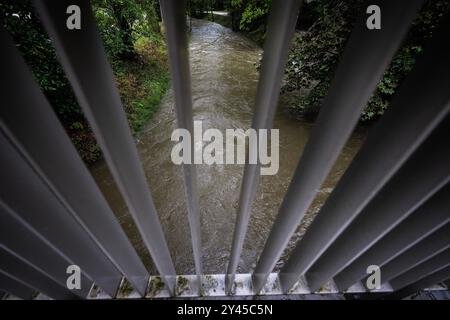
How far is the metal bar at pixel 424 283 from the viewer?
161 centimetres

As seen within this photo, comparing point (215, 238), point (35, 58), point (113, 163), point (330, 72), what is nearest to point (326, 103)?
point (113, 163)

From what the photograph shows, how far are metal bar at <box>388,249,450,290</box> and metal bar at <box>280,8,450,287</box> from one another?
3.12 feet

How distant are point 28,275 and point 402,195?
218cm

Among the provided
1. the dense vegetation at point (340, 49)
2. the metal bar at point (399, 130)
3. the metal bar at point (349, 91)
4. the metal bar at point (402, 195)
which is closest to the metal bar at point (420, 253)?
the metal bar at point (402, 195)

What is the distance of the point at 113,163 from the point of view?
0.82 meters

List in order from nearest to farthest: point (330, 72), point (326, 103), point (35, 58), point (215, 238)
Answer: point (326, 103)
point (215, 238)
point (35, 58)
point (330, 72)

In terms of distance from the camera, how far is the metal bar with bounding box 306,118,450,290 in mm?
763

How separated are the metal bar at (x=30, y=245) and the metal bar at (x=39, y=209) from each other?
1cm

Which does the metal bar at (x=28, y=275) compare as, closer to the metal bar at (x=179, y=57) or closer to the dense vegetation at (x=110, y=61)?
the metal bar at (x=179, y=57)

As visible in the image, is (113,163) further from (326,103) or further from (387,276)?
A: (387,276)

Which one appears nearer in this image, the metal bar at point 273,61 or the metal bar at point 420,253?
the metal bar at point 273,61

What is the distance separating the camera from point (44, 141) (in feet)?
2.40

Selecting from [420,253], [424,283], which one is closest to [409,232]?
[420,253]
